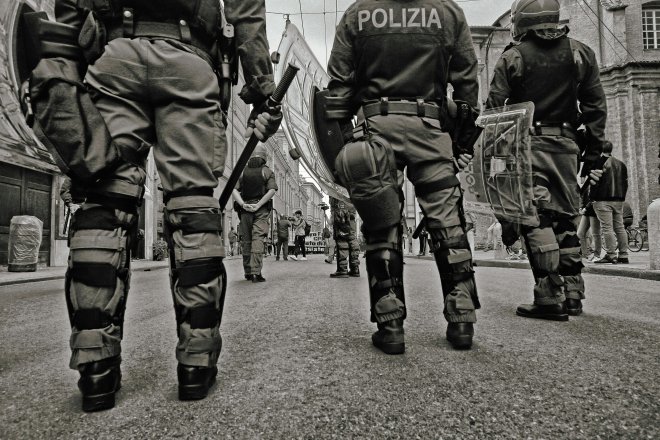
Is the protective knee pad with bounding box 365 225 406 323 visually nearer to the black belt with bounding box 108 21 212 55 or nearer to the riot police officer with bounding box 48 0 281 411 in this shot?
the riot police officer with bounding box 48 0 281 411

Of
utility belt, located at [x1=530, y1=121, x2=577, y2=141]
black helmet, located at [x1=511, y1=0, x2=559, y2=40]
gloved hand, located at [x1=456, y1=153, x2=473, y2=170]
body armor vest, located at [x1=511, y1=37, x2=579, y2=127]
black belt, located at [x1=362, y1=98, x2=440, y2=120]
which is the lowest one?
gloved hand, located at [x1=456, y1=153, x2=473, y2=170]

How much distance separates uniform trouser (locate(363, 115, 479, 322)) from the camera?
192 centimetres

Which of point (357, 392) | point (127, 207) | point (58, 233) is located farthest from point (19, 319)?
point (58, 233)

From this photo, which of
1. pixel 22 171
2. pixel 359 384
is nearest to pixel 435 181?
pixel 359 384

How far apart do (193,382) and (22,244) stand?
27.6 feet

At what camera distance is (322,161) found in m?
7.24

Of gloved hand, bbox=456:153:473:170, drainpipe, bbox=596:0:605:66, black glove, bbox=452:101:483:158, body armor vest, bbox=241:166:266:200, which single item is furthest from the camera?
drainpipe, bbox=596:0:605:66

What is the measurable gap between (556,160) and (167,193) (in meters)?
2.32

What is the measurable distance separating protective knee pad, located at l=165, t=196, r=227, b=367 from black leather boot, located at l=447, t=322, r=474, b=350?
3.04 feet

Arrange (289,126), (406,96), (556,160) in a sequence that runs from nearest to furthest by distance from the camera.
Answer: (406,96) → (556,160) → (289,126)

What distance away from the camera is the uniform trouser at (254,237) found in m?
5.29

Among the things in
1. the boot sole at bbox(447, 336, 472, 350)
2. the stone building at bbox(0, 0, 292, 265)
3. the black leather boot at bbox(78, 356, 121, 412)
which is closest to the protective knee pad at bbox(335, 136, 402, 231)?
the boot sole at bbox(447, 336, 472, 350)

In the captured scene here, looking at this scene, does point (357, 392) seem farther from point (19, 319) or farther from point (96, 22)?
point (19, 319)

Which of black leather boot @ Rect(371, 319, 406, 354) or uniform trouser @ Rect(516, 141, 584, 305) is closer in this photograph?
black leather boot @ Rect(371, 319, 406, 354)
